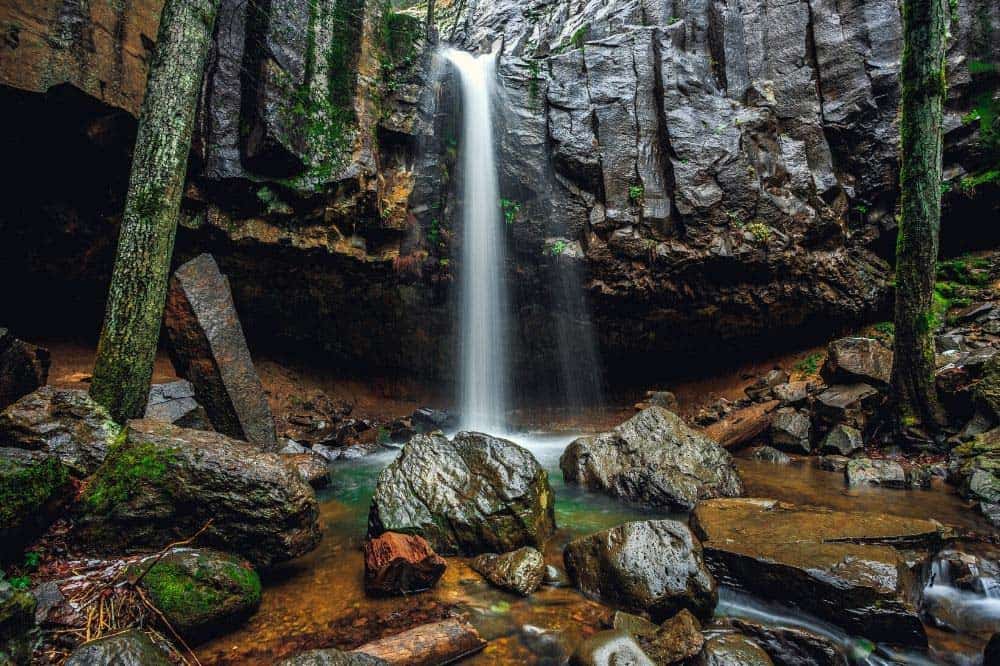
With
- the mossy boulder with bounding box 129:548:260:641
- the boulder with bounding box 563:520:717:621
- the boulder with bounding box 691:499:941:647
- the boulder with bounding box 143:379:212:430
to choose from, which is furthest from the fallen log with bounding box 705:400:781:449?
the boulder with bounding box 143:379:212:430

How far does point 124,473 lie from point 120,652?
158 cm

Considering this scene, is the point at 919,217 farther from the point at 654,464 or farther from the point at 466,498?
the point at 466,498

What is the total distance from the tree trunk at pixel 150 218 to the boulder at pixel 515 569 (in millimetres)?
4192

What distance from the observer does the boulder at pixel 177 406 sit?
575 centimetres

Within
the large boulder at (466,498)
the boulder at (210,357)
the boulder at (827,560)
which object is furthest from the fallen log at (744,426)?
the boulder at (210,357)

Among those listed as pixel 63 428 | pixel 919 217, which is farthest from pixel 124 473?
pixel 919 217

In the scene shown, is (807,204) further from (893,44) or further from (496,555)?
(496,555)

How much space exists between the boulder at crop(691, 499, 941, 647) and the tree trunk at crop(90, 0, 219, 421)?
19.8 ft

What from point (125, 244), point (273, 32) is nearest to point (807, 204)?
point (273, 32)

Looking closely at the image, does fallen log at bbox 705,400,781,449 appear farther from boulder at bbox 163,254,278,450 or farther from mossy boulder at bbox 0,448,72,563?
mossy boulder at bbox 0,448,72,563

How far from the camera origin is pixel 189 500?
3205mm

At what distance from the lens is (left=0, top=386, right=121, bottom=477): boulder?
3.32 m

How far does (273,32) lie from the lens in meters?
8.67

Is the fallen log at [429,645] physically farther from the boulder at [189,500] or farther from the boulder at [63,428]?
the boulder at [63,428]
